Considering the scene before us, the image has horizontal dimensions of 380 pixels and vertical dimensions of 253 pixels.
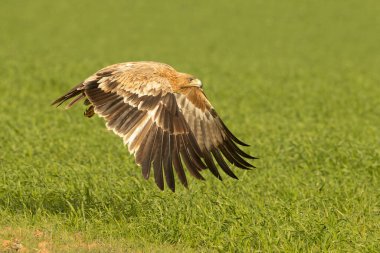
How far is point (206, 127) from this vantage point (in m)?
8.25

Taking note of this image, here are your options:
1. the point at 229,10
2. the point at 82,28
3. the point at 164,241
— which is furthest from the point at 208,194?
the point at 229,10

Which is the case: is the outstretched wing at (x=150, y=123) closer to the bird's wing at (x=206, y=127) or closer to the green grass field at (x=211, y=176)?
the bird's wing at (x=206, y=127)

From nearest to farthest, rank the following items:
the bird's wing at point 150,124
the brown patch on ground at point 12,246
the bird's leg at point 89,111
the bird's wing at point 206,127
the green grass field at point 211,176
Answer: the brown patch on ground at point 12,246, the bird's wing at point 150,124, the green grass field at point 211,176, the bird's wing at point 206,127, the bird's leg at point 89,111

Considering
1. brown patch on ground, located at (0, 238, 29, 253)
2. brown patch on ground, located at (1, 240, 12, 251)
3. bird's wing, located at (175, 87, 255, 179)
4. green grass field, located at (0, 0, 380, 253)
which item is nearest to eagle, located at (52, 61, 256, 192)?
bird's wing, located at (175, 87, 255, 179)

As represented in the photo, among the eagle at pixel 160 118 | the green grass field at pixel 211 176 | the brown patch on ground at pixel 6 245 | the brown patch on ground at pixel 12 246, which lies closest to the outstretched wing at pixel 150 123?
the eagle at pixel 160 118

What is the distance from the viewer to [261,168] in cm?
1040

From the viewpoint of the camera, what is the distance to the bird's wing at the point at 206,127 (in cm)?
812

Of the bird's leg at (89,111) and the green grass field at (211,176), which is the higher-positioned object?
the bird's leg at (89,111)

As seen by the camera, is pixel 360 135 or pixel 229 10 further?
A: pixel 229 10

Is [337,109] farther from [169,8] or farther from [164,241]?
[169,8]

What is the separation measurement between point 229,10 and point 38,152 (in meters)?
29.5

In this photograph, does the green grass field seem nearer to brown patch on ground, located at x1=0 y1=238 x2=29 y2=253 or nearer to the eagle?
brown patch on ground, located at x1=0 y1=238 x2=29 y2=253

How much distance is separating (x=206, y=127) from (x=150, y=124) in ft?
3.24

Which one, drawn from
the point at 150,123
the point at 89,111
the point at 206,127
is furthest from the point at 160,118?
the point at 89,111
